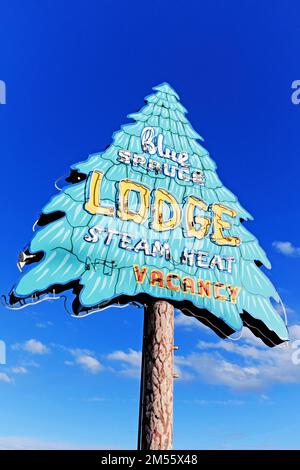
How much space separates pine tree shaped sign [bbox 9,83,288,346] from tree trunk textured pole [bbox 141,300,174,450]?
30 cm

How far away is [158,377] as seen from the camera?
24.9ft

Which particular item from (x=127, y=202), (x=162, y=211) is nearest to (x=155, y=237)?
(x=162, y=211)

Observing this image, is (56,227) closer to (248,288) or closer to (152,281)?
(152,281)

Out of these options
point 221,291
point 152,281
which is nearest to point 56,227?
point 152,281

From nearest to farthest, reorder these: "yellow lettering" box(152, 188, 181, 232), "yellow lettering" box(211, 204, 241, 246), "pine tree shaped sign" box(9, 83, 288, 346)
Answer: "pine tree shaped sign" box(9, 83, 288, 346) → "yellow lettering" box(152, 188, 181, 232) → "yellow lettering" box(211, 204, 241, 246)

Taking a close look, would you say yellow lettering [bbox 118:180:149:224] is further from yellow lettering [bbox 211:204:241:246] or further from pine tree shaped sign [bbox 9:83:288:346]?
yellow lettering [bbox 211:204:241:246]

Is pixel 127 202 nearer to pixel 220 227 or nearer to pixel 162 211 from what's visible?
pixel 162 211

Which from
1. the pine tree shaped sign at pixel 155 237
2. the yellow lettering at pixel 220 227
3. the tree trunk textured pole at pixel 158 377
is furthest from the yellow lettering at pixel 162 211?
the tree trunk textured pole at pixel 158 377

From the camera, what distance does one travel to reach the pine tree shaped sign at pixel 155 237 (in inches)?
304

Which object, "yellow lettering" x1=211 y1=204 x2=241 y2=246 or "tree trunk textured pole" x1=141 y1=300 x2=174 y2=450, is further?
"yellow lettering" x1=211 y1=204 x2=241 y2=246

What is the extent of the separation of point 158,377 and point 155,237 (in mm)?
2032

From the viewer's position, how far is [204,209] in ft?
29.9

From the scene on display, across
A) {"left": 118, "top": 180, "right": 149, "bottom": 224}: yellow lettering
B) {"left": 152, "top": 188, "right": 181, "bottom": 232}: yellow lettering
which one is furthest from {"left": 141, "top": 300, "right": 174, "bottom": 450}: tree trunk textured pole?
{"left": 118, "top": 180, "right": 149, "bottom": 224}: yellow lettering

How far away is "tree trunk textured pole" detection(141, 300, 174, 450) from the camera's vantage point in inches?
289
